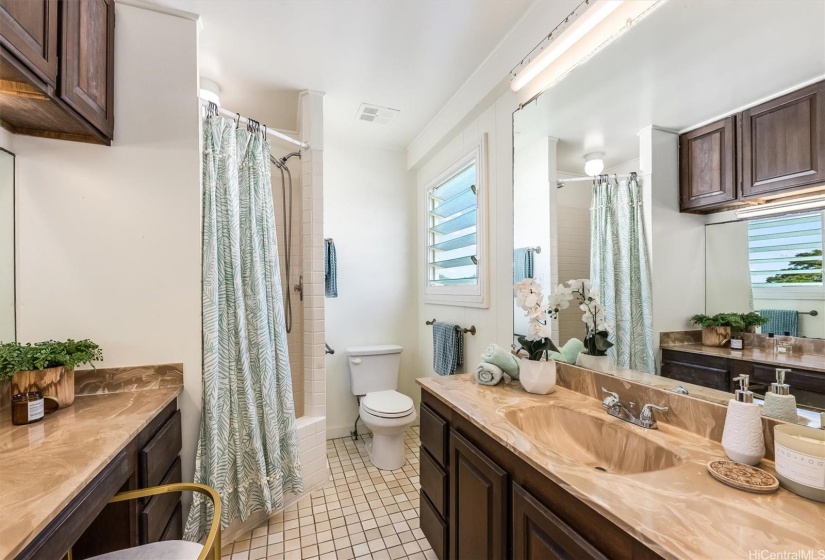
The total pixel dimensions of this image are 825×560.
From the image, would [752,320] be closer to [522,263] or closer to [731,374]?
[731,374]

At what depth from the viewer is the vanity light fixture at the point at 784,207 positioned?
0.85m

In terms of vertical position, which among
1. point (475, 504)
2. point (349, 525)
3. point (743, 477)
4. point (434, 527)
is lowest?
point (349, 525)

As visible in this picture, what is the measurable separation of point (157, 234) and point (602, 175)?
1.94 meters

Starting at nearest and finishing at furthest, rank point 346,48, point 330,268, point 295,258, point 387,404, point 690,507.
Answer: point 690,507 < point 346,48 < point 387,404 < point 295,258 < point 330,268

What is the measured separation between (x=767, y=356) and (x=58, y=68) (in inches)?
92.3

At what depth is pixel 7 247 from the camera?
53.5 inches

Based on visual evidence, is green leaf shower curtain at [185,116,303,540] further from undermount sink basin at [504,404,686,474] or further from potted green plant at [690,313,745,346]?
potted green plant at [690,313,745,346]

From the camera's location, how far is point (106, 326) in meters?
1.48

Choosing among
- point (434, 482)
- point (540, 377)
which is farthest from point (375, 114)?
point (434, 482)

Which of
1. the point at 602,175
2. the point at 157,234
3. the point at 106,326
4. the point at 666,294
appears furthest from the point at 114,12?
the point at 666,294

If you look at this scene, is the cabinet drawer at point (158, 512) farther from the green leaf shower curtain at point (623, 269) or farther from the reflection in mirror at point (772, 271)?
the reflection in mirror at point (772, 271)

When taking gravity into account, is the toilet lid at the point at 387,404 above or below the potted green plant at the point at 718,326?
below

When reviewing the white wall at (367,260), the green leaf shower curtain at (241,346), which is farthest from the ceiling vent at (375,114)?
the green leaf shower curtain at (241,346)

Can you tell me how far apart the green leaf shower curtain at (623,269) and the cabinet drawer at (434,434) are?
0.75 meters
